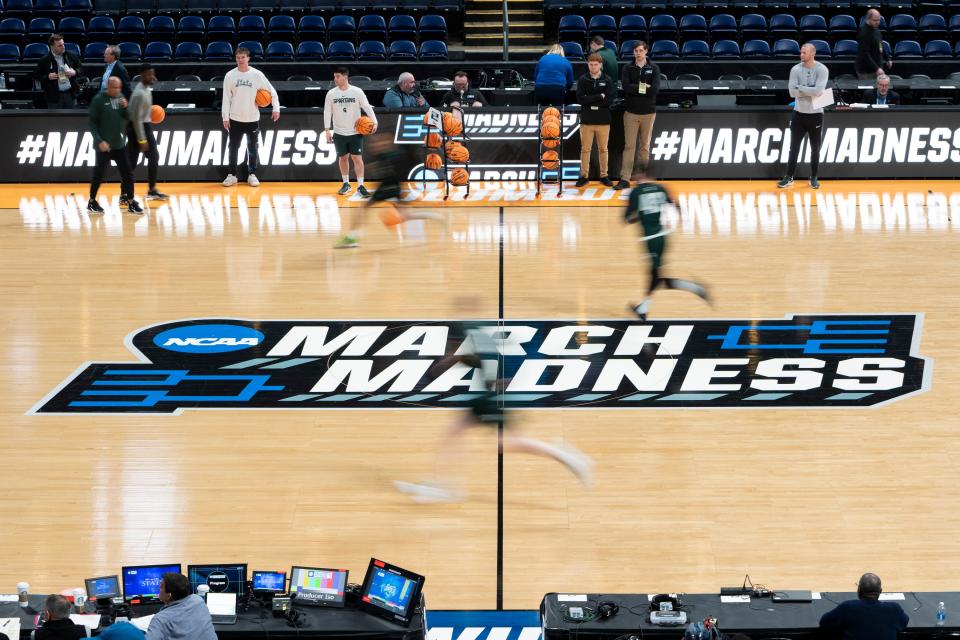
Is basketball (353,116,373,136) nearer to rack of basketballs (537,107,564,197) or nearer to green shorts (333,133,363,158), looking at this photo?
green shorts (333,133,363,158)

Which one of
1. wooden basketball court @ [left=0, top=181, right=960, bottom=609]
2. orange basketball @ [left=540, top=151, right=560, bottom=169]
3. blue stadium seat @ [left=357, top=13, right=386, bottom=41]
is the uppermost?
blue stadium seat @ [left=357, top=13, right=386, bottom=41]

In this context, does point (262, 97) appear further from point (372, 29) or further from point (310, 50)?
point (372, 29)

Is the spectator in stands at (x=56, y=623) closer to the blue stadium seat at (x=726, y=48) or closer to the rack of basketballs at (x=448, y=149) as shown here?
the rack of basketballs at (x=448, y=149)

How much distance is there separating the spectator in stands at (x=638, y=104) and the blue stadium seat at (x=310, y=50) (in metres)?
7.81

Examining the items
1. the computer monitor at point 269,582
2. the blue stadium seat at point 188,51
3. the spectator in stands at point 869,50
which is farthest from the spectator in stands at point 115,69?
the computer monitor at point 269,582

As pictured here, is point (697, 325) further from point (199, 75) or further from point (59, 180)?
point (199, 75)

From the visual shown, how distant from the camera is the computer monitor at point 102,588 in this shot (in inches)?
336

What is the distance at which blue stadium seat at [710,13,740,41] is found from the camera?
27.1 metres

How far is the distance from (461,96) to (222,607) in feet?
49.0

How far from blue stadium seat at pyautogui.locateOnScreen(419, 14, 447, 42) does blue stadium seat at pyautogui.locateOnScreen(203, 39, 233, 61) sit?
4120mm

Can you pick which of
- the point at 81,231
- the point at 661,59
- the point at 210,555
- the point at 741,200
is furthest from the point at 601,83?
the point at 210,555

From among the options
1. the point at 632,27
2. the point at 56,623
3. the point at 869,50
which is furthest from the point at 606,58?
the point at 56,623

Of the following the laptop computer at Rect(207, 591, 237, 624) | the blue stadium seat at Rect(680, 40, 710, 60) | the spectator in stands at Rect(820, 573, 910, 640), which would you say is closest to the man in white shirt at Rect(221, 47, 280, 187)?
the blue stadium seat at Rect(680, 40, 710, 60)

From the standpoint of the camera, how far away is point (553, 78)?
22.4 meters
